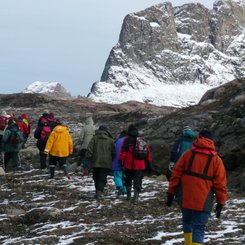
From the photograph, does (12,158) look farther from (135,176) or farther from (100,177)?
(135,176)

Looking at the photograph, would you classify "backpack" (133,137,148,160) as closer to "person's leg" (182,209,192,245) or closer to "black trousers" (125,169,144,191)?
"black trousers" (125,169,144,191)

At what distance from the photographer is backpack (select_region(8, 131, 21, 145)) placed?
1975 cm

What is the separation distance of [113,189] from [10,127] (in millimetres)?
5790

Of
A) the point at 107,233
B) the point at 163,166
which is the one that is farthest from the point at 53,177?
the point at 107,233

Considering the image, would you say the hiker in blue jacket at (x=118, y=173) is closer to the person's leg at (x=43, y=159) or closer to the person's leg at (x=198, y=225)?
the person's leg at (x=43, y=159)

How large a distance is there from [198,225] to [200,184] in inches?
26.2

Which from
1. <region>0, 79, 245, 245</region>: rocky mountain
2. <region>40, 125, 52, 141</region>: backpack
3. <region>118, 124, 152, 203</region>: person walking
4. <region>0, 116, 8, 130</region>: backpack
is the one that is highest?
<region>0, 116, 8, 130</region>: backpack

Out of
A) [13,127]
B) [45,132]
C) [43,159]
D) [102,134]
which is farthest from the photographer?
[43,159]

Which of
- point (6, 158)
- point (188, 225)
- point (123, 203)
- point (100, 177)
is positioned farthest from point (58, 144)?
point (188, 225)

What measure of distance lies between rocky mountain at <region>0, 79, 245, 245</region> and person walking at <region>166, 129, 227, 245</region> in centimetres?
170

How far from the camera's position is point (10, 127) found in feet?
65.3

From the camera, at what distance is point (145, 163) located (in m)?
13.7

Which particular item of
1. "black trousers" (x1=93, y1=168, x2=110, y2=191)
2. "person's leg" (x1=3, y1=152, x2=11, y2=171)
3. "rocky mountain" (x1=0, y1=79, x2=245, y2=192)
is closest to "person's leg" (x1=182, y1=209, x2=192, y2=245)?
"black trousers" (x1=93, y1=168, x2=110, y2=191)

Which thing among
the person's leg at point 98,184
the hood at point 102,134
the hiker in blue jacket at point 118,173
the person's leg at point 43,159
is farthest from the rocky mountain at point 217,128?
the hood at point 102,134
